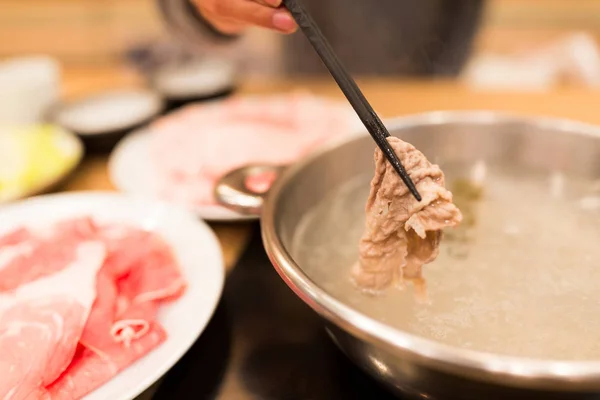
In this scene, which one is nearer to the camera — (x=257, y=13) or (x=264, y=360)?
(x=264, y=360)

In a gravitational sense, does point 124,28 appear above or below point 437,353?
below

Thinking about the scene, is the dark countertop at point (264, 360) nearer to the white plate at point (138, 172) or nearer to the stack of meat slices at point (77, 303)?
the stack of meat slices at point (77, 303)

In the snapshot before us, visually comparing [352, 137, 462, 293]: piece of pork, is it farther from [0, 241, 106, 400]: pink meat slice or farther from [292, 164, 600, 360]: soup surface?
[0, 241, 106, 400]: pink meat slice

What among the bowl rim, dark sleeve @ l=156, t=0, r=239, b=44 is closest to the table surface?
the bowl rim

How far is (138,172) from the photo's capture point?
151 centimetres

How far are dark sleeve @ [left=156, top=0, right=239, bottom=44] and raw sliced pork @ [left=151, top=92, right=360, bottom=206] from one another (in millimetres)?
362

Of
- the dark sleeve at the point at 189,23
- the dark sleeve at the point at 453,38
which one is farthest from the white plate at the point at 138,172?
the dark sleeve at the point at 453,38

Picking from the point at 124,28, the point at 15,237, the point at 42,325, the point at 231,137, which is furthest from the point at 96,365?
the point at 124,28

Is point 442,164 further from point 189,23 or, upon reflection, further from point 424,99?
point 189,23

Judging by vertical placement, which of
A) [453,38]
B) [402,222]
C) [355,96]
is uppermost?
[355,96]

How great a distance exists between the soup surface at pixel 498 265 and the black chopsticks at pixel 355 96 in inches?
7.9

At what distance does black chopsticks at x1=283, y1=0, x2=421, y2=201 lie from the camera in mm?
750

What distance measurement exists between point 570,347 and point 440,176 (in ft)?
1.00

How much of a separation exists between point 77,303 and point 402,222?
0.56 metres
